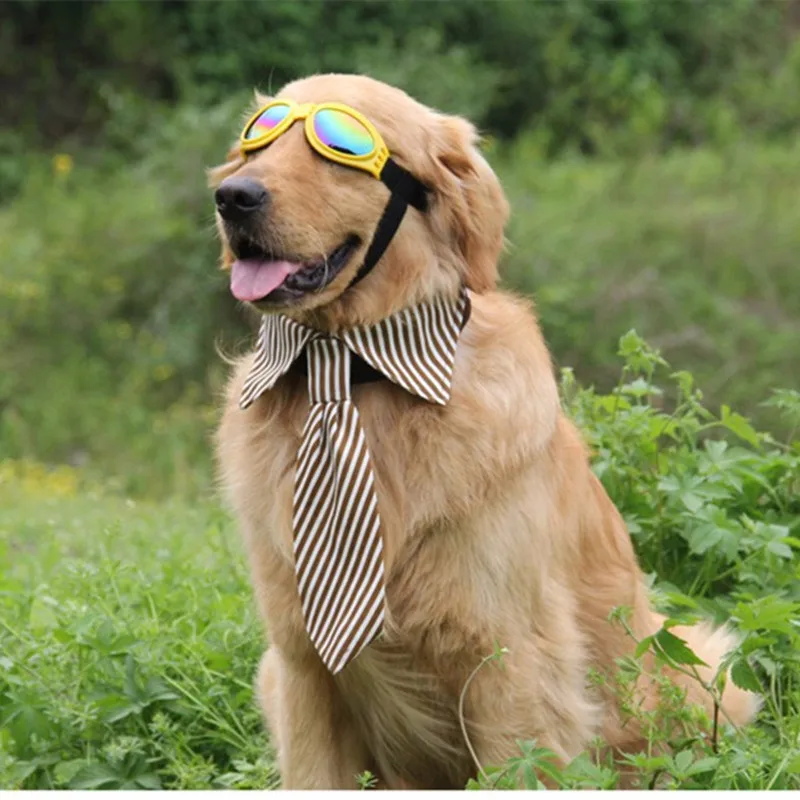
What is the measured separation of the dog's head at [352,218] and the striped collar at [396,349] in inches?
1.4

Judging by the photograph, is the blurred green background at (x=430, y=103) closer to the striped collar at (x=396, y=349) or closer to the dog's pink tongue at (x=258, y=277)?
the striped collar at (x=396, y=349)

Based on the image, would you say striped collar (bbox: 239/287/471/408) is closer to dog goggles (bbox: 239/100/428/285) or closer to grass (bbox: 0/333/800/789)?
dog goggles (bbox: 239/100/428/285)

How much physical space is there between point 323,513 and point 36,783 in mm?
1148

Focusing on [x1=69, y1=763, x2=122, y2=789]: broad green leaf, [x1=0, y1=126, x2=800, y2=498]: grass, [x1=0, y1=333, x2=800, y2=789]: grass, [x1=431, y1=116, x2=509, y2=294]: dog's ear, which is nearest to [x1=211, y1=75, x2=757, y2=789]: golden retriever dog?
[x1=431, y1=116, x2=509, y2=294]: dog's ear

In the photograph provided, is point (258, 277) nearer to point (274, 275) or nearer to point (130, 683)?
point (274, 275)

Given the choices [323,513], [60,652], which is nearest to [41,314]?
[60,652]

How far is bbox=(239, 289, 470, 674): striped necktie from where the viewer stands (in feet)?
10.2

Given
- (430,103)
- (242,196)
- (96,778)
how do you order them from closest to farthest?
1. (242,196)
2. (96,778)
3. (430,103)

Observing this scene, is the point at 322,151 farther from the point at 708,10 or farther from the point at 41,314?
the point at 708,10

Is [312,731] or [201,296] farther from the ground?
[312,731]

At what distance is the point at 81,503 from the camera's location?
733 centimetres

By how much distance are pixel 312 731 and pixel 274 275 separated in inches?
44.3

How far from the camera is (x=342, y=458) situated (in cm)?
312

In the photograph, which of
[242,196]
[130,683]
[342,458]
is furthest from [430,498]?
[130,683]
